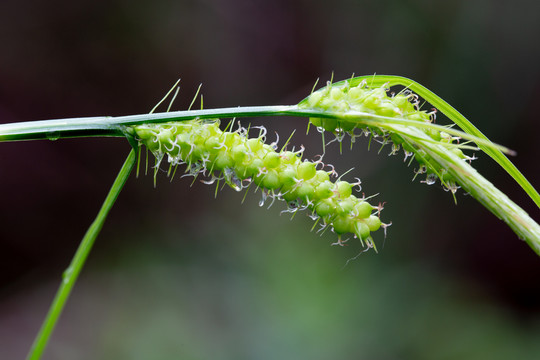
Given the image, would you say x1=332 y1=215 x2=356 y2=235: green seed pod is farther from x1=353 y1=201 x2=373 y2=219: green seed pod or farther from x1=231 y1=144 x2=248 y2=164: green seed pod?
x1=231 y1=144 x2=248 y2=164: green seed pod

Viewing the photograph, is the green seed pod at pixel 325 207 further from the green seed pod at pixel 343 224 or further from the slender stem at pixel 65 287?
the slender stem at pixel 65 287

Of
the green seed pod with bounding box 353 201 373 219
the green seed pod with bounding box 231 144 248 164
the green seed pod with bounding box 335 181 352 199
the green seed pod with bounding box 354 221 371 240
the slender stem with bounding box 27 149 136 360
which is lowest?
the slender stem with bounding box 27 149 136 360

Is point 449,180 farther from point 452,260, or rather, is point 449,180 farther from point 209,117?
point 452,260

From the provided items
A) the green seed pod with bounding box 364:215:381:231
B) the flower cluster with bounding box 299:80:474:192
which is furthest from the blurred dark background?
the flower cluster with bounding box 299:80:474:192

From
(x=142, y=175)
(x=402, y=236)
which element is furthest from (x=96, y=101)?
(x=402, y=236)

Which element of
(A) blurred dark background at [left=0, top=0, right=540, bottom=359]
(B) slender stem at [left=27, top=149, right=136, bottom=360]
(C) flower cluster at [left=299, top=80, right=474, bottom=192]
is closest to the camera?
(B) slender stem at [left=27, top=149, right=136, bottom=360]
